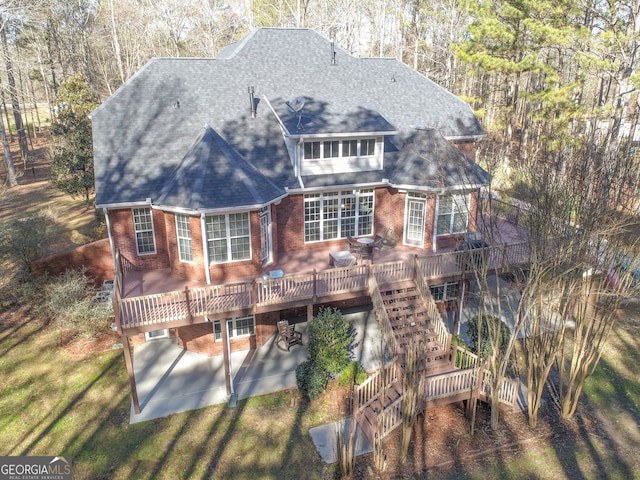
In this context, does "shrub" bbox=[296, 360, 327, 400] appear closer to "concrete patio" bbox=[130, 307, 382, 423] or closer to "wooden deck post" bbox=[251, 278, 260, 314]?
"concrete patio" bbox=[130, 307, 382, 423]

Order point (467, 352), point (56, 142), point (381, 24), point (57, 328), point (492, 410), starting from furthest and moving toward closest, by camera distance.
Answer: point (381, 24) < point (56, 142) < point (57, 328) < point (467, 352) < point (492, 410)

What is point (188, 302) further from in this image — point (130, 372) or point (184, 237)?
point (184, 237)

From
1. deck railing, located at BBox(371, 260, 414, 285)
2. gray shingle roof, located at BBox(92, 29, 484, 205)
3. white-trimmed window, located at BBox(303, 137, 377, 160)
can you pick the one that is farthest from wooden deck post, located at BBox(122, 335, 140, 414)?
white-trimmed window, located at BBox(303, 137, 377, 160)

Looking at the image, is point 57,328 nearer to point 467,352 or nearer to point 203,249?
point 203,249

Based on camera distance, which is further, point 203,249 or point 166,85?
point 166,85

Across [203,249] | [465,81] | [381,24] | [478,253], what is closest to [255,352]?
[203,249]

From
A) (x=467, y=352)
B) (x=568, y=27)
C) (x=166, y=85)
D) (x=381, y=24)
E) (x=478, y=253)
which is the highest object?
(x=381, y=24)
